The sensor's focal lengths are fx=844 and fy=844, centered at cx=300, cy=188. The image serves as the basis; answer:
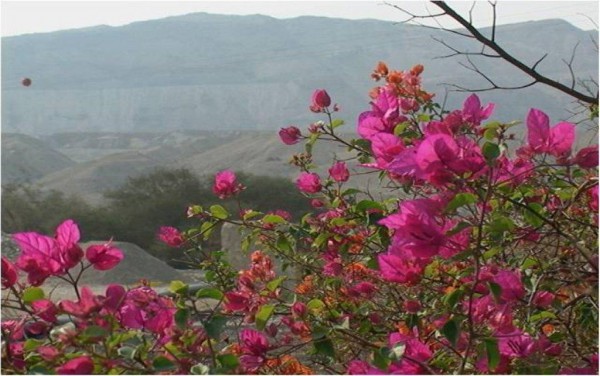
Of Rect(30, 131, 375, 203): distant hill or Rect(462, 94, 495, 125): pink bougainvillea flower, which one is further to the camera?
Rect(30, 131, 375, 203): distant hill

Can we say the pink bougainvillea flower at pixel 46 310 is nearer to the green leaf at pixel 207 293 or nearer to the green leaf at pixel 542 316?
the green leaf at pixel 207 293

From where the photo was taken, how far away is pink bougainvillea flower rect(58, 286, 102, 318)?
72cm

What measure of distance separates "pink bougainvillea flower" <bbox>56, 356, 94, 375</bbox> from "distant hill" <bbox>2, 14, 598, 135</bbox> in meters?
35.3

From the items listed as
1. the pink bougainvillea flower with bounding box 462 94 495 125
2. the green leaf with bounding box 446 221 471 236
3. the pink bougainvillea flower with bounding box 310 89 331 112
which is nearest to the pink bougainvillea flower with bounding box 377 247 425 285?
the green leaf with bounding box 446 221 471 236

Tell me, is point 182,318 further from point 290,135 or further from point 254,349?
point 290,135

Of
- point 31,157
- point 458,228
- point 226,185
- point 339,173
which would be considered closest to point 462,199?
point 458,228

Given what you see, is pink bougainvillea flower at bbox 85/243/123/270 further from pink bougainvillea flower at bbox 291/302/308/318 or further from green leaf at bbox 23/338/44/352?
pink bougainvillea flower at bbox 291/302/308/318

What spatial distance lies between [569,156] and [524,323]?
22 cm

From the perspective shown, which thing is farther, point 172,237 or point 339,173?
point 172,237

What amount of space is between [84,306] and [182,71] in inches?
1600

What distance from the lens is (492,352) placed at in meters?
0.85

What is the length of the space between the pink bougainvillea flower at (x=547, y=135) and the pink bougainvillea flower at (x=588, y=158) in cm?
2

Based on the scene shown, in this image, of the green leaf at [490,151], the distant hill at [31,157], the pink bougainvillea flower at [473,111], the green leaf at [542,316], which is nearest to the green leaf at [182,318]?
the green leaf at [490,151]

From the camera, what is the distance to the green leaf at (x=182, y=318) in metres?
0.83
